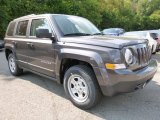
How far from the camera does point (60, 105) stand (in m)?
4.59

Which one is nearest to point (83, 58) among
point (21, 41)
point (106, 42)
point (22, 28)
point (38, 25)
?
point (106, 42)

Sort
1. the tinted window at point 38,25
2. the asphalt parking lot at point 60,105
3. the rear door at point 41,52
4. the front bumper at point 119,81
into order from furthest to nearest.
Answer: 1. the tinted window at point 38,25
2. the rear door at point 41,52
3. the asphalt parking lot at point 60,105
4. the front bumper at point 119,81

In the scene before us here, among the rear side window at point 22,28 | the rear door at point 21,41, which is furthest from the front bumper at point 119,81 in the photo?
the rear side window at point 22,28

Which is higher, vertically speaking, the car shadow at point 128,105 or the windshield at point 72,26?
the windshield at point 72,26

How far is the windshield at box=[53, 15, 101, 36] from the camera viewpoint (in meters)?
4.89

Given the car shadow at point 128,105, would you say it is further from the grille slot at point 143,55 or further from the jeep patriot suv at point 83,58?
the grille slot at point 143,55

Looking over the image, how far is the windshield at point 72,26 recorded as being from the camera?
16.1ft

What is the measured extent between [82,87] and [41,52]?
4.48ft

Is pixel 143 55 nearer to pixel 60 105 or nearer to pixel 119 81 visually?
pixel 119 81

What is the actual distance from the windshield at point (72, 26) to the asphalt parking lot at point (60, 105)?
57.1 inches

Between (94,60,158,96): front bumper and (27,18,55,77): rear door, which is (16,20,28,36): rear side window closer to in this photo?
(27,18,55,77): rear door

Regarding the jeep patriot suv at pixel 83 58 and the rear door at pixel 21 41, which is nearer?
the jeep patriot suv at pixel 83 58

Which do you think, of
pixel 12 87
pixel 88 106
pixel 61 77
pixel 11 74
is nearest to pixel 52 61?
pixel 61 77

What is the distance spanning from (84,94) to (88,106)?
0.81 ft
